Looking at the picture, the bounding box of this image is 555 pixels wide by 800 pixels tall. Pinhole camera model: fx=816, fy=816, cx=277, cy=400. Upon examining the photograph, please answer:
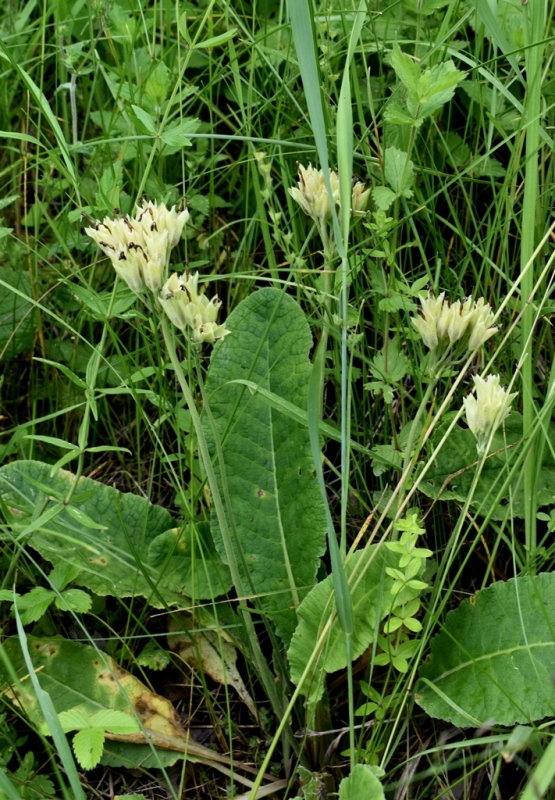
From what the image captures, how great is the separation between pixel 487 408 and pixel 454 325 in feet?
0.58

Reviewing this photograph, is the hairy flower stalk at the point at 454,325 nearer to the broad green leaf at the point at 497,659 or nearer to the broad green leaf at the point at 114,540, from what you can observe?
the broad green leaf at the point at 497,659

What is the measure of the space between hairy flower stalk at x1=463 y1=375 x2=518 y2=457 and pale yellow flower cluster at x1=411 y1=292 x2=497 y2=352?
86 mm

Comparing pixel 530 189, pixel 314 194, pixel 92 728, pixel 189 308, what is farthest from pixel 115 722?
pixel 530 189

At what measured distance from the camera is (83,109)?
301 cm

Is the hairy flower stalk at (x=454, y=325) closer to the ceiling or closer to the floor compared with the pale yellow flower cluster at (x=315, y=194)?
closer to the floor

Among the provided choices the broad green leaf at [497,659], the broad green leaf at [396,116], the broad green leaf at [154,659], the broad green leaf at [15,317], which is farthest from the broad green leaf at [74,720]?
the broad green leaf at [396,116]

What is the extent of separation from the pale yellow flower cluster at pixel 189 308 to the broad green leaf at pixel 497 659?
0.83 m

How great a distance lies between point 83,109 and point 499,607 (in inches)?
89.5

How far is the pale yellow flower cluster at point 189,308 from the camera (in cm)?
153

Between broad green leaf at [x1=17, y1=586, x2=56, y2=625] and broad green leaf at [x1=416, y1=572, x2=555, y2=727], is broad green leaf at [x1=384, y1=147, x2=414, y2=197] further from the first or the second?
broad green leaf at [x1=17, y1=586, x2=56, y2=625]

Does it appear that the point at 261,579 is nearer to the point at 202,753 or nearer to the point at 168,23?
the point at 202,753

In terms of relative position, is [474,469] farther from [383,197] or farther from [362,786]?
[362,786]

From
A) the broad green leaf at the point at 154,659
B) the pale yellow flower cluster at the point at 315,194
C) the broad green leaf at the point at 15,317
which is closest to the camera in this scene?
the pale yellow flower cluster at the point at 315,194

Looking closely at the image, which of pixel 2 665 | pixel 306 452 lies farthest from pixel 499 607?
pixel 2 665
